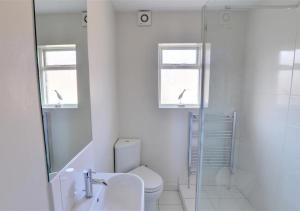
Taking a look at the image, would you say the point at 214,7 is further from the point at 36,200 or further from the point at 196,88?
the point at 36,200

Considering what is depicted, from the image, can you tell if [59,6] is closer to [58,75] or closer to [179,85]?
[58,75]

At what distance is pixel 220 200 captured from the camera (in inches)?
93.4

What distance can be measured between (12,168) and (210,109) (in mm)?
2249

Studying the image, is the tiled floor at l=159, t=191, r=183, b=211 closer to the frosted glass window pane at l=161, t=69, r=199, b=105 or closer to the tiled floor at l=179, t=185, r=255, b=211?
the tiled floor at l=179, t=185, r=255, b=211

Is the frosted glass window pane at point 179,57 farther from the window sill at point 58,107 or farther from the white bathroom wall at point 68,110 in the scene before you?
the window sill at point 58,107

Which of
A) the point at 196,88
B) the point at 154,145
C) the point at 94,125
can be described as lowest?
the point at 154,145

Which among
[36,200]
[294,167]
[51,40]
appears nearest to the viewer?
[36,200]

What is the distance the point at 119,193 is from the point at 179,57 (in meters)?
1.96

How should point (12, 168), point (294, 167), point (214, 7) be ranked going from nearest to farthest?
point (12, 168) → point (294, 167) → point (214, 7)

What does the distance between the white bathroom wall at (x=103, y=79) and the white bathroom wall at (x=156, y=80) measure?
0.82 feet

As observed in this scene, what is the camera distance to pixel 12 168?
678mm

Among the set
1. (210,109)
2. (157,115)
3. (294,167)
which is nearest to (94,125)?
(157,115)

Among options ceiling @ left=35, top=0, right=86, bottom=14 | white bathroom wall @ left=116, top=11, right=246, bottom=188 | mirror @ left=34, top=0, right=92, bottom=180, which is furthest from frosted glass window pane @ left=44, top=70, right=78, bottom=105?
white bathroom wall @ left=116, top=11, right=246, bottom=188

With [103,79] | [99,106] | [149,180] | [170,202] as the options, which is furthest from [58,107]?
[170,202]
